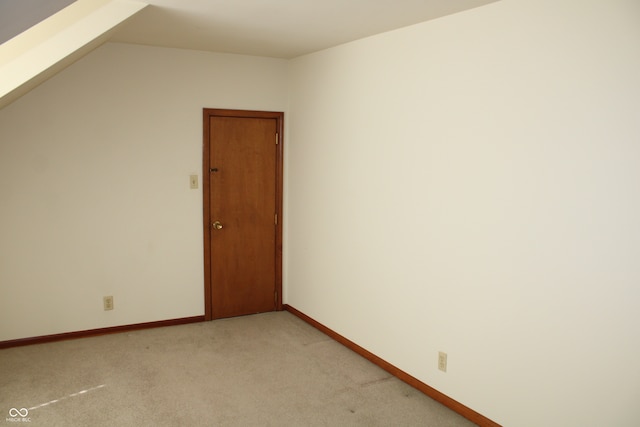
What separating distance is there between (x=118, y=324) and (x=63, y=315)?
1.44 feet

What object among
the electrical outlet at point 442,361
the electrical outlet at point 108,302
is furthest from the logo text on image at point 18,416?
the electrical outlet at point 442,361

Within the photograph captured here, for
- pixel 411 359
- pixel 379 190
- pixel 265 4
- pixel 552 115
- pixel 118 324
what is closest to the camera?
pixel 552 115

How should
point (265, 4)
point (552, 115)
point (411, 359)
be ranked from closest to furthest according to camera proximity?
point (552, 115) → point (265, 4) → point (411, 359)

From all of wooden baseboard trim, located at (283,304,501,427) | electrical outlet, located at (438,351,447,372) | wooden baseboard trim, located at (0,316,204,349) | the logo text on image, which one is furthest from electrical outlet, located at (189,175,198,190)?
electrical outlet, located at (438,351,447,372)

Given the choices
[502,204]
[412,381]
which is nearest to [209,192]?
[412,381]

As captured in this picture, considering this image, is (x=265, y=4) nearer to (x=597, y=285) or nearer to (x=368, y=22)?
(x=368, y=22)

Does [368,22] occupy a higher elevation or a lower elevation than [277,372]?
higher

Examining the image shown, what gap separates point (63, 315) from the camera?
12.6 feet

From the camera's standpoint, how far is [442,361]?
9.56 ft

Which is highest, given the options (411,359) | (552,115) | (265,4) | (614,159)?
(265,4)

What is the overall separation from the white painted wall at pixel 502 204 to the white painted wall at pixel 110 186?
1.32m

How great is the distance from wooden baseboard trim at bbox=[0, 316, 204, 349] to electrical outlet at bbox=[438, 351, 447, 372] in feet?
7.77

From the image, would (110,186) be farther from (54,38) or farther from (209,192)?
(54,38)

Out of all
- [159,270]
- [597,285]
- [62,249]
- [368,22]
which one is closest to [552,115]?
[597,285]
